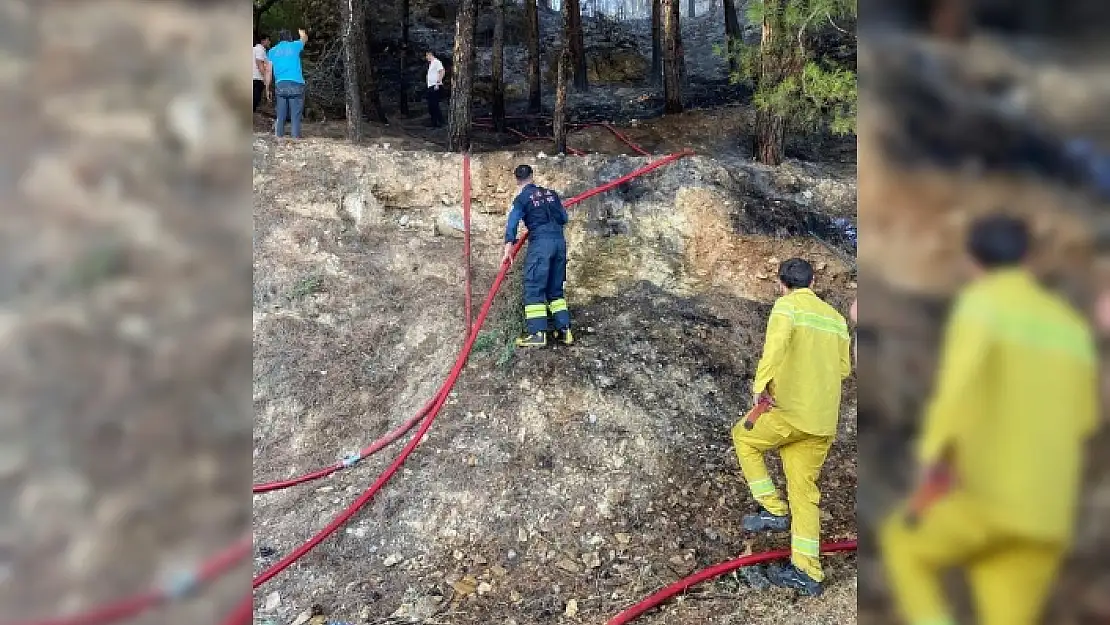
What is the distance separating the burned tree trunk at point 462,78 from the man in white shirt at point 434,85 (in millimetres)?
3033

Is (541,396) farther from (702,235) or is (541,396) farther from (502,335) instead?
(702,235)

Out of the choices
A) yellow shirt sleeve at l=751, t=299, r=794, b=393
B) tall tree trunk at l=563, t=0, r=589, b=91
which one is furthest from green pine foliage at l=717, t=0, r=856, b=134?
tall tree trunk at l=563, t=0, r=589, b=91

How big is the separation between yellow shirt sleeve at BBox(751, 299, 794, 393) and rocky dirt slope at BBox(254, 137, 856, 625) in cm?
Answer: 122
